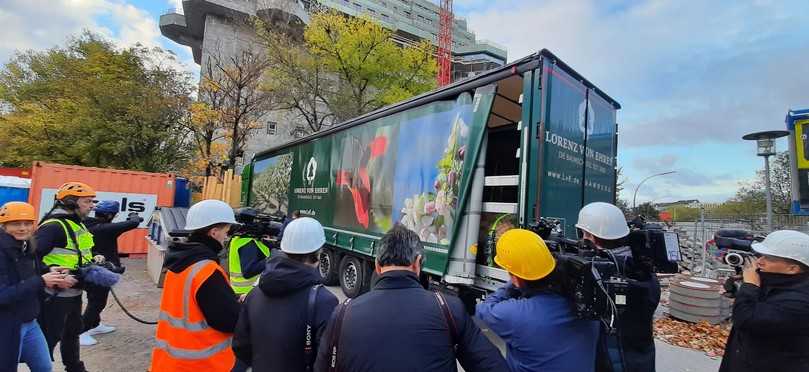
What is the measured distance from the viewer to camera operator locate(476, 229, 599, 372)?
1.68 m

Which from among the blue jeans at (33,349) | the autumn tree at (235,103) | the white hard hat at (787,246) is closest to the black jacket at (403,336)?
the white hard hat at (787,246)

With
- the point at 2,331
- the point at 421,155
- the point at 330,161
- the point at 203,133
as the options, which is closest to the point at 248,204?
the point at 330,161

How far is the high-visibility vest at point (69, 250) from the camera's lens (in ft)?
9.77

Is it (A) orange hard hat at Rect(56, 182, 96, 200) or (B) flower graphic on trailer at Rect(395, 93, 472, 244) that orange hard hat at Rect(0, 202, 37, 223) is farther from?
(B) flower graphic on trailer at Rect(395, 93, 472, 244)

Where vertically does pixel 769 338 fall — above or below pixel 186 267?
below

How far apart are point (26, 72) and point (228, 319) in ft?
106

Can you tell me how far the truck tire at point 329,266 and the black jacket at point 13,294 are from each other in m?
4.90

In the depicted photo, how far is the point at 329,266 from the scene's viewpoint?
7441mm

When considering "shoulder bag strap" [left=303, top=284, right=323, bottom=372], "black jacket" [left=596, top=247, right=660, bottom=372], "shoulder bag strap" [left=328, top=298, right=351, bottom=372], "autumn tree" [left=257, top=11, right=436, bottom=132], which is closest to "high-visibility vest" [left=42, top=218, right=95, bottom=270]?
"shoulder bag strap" [left=303, top=284, right=323, bottom=372]

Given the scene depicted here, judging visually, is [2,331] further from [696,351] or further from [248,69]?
[248,69]

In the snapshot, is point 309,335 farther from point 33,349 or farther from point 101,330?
point 101,330

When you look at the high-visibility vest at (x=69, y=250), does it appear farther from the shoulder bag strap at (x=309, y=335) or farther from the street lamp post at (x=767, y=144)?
the street lamp post at (x=767, y=144)

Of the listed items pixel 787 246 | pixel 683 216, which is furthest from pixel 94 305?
pixel 683 216

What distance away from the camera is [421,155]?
502 cm
